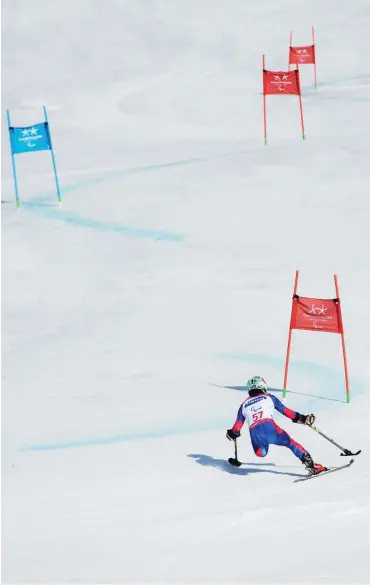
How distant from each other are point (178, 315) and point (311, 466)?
172 inches

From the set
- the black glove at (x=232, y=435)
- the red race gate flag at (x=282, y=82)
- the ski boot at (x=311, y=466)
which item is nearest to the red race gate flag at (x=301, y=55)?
the red race gate flag at (x=282, y=82)

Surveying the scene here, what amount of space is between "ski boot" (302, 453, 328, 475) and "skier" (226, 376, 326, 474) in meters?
0.10

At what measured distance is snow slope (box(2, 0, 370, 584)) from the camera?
23.3 feet

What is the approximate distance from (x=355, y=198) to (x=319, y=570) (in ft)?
32.4

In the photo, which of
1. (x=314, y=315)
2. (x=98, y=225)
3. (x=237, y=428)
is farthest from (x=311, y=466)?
(x=98, y=225)

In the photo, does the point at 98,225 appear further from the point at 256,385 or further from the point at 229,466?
the point at 229,466

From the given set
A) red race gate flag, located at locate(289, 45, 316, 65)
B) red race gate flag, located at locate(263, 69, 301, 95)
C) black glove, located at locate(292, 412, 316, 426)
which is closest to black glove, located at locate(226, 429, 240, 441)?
black glove, located at locate(292, 412, 316, 426)

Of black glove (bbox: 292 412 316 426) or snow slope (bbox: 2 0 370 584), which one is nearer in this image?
snow slope (bbox: 2 0 370 584)

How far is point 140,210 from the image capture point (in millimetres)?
15867

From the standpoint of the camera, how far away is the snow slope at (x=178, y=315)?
23.3ft

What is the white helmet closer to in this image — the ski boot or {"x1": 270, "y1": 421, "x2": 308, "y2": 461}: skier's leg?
{"x1": 270, "y1": 421, "x2": 308, "y2": 461}: skier's leg

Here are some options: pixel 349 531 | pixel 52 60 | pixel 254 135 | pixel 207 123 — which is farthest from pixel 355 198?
pixel 52 60

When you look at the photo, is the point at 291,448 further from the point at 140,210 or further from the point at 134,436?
the point at 140,210

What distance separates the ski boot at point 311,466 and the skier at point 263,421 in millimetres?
105
